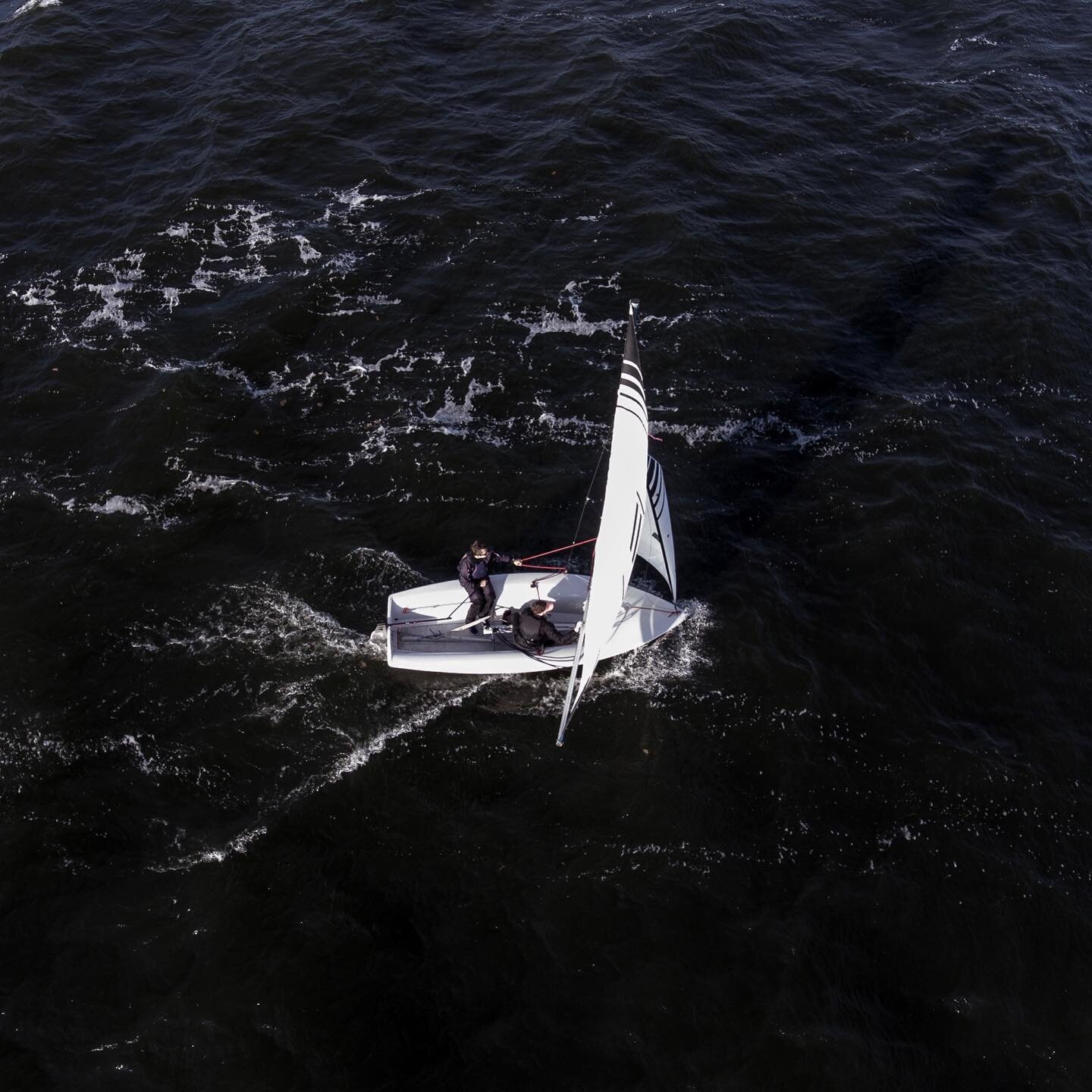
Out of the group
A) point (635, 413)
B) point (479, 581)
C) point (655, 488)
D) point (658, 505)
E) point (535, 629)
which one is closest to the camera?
point (635, 413)

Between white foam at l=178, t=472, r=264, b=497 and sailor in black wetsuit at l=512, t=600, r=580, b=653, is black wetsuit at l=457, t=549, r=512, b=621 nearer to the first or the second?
sailor in black wetsuit at l=512, t=600, r=580, b=653

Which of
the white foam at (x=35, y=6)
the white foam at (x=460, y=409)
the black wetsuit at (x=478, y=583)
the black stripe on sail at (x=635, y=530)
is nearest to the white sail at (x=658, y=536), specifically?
the black stripe on sail at (x=635, y=530)

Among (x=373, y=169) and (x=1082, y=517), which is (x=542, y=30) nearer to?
(x=373, y=169)

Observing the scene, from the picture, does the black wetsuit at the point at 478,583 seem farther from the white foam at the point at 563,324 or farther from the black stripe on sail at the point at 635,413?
the white foam at the point at 563,324

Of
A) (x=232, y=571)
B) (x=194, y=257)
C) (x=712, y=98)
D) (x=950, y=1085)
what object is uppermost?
(x=712, y=98)

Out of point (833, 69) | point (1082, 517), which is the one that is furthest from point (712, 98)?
point (1082, 517)

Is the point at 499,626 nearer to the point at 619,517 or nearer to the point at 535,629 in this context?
the point at 535,629

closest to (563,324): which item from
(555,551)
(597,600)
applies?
(555,551)
